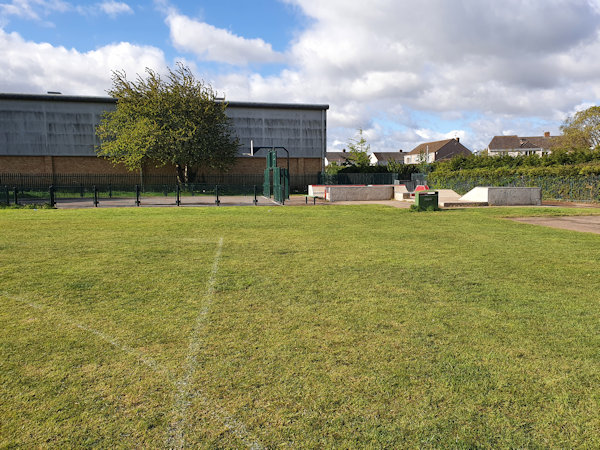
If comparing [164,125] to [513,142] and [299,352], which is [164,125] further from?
[513,142]

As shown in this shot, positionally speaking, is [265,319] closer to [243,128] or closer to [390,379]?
[390,379]

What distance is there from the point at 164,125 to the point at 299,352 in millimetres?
39797

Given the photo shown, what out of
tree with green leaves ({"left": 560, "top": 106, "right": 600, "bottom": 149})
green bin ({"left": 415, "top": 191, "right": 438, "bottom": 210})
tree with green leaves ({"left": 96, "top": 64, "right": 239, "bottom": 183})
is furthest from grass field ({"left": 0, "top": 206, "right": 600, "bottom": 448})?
tree with green leaves ({"left": 560, "top": 106, "right": 600, "bottom": 149})

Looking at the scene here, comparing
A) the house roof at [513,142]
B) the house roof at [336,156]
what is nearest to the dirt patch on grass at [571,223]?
the house roof at [513,142]

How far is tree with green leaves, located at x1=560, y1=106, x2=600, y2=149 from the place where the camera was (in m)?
55.3

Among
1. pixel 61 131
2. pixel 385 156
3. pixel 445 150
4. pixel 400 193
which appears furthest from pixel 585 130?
pixel 385 156

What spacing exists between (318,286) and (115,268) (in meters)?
3.67

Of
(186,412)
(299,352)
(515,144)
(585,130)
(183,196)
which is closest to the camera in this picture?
(186,412)

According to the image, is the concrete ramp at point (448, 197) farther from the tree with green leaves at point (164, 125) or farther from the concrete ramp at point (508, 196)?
the tree with green leaves at point (164, 125)

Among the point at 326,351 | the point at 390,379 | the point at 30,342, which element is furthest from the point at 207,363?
the point at 30,342

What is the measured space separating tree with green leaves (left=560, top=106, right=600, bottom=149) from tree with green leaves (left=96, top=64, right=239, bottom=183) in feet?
147

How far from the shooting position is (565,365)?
3.79 metres

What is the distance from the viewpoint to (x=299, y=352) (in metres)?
4.06

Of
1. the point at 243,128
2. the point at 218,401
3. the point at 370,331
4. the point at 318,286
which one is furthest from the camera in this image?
the point at 243,128
